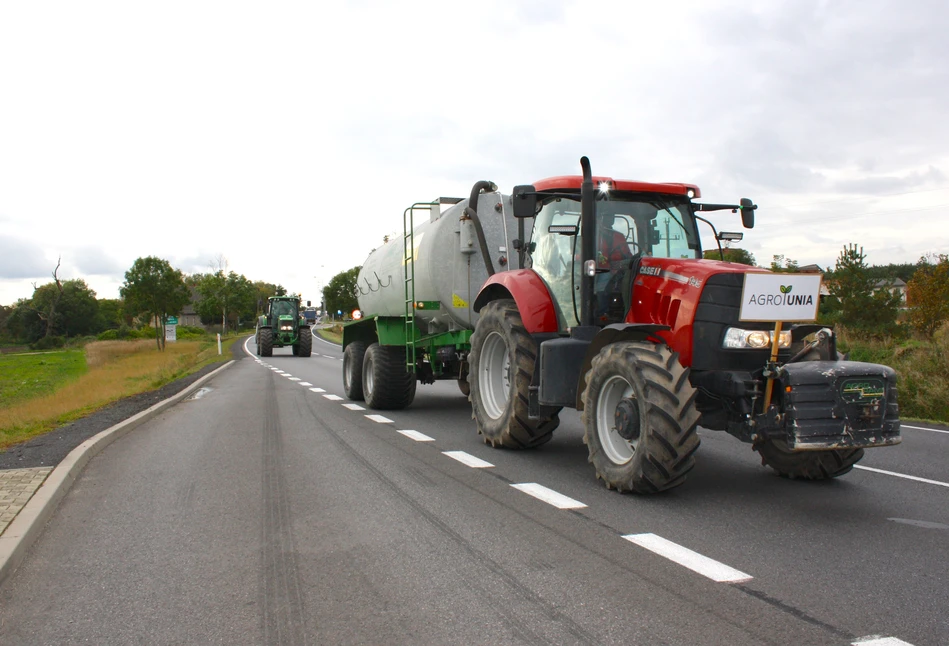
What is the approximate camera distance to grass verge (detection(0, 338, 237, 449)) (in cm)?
1286

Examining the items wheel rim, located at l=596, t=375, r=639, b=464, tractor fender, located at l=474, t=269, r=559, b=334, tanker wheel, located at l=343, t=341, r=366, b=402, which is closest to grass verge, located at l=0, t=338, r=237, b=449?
tanker wheel, located at l=343, t=341, r=366, b=402

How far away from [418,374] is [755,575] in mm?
8696

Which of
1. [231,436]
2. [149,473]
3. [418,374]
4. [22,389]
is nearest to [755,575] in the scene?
[149,473]

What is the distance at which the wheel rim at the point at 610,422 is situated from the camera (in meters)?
6.26

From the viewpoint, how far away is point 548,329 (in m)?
7.53

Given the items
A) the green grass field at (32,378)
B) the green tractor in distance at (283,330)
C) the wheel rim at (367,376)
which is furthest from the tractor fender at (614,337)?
the green tractor in distance at (283,330)

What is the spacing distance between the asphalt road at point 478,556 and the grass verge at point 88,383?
542 cm

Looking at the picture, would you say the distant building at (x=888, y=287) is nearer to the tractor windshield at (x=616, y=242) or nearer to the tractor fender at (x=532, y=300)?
the tractor windshield at (x=616, y=242)

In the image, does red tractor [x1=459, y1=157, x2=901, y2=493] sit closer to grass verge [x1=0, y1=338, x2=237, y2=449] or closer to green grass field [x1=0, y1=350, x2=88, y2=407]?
grass verge [x1=0, y1=338, x2=237, y2=449]

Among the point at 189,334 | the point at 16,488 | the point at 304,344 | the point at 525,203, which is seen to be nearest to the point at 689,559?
the point at 525,203

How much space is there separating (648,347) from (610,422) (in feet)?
2.60

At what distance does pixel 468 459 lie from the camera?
7723mm

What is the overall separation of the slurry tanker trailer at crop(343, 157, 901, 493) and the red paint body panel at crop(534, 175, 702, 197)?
2cm

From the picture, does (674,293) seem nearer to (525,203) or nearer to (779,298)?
(779,298)
